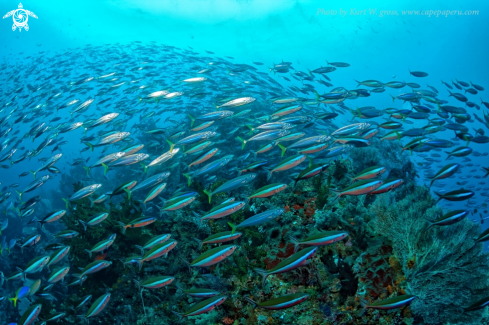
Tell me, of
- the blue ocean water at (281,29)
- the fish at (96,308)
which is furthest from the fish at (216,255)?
the blue ocean water at (281,29)

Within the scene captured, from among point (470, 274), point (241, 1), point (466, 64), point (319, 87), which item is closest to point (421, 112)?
point (470, 274)

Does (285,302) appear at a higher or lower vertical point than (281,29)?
lower

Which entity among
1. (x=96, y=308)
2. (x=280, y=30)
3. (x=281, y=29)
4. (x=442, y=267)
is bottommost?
(x=96, y=308)

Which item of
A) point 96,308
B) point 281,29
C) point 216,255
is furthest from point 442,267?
point 281,29

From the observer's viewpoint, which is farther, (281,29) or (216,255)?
(281,29)

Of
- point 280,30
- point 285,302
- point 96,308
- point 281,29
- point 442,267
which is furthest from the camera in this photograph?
point 280,30

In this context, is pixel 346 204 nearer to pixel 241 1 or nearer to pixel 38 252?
pixel 38 252

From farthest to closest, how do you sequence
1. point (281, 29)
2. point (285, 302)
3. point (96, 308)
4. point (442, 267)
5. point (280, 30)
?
point (280, 30)
point (281, 29)
point (96, 308)
point (442, 267)
point (285, 302)

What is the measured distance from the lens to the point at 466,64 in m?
77.8

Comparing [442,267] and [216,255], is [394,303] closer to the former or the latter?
[442,267]

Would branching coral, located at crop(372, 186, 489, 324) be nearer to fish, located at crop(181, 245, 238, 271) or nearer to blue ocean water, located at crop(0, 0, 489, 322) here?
fish, located at crop(181, 245, 238, 271)

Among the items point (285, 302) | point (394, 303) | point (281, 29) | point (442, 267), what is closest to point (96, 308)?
point (285, 302)

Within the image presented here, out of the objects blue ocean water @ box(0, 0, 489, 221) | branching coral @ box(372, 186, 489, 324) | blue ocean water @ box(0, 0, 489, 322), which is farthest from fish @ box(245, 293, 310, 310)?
blue ocean water @ box(0, 0, 489, 221)

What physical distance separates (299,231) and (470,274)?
8.07ft
